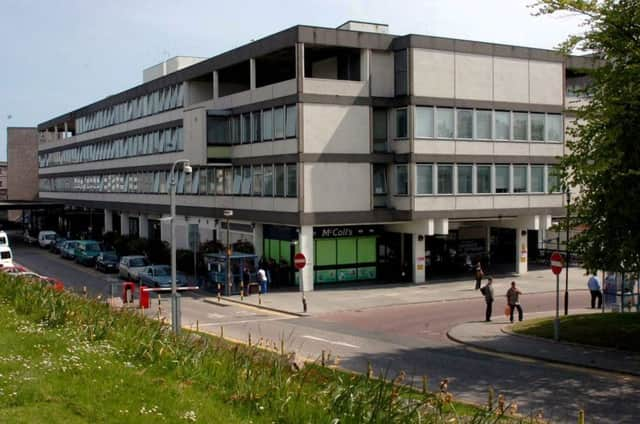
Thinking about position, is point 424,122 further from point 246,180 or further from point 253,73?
point 246,180

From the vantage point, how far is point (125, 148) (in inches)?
2746

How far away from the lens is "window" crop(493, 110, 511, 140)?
44.0 meters

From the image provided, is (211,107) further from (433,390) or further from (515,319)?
(433,390)

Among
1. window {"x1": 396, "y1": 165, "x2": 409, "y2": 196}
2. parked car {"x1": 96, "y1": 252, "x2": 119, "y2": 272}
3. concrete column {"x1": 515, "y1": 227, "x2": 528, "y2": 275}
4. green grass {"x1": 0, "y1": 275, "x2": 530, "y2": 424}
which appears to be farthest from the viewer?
parked car {"x1": 96, "y1": 252, "x2": 119, "y2": 272}

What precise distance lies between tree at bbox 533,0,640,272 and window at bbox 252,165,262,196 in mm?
24309

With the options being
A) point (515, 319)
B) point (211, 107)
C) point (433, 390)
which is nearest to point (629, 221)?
point (433, 390)

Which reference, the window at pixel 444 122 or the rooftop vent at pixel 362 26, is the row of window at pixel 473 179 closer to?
the window at pixel 444 122

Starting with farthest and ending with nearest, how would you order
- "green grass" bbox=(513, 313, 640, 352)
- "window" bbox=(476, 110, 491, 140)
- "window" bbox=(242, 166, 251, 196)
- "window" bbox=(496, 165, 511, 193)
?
"window" bbox=(242, 166, 251, 196) → "window" bbox=(496, 165, 511, 193) → "window" bbox=(476, 110, 491, 140) → "green grass" bbox=(513, 313, 640, 352)

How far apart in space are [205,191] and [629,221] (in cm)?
3511

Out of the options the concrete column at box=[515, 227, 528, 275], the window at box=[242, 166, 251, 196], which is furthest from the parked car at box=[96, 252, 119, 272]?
the concrete column at box=[515, 227, 528, 275]

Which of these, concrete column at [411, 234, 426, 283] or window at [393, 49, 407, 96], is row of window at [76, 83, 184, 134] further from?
concrete column at [411, 234, 426, 283]

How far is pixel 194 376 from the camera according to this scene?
1163cm

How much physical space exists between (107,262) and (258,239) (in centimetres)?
1238

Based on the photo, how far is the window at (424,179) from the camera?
136 ft
